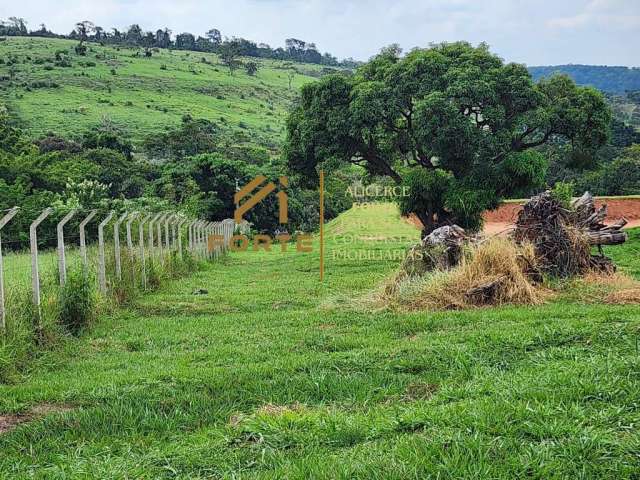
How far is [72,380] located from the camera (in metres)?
5.67

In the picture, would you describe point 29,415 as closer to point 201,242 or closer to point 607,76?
point 201,242

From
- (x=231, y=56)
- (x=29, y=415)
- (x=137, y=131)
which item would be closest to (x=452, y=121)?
(x=29, y=415)

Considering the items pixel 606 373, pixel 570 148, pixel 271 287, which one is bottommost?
pixel 271 287

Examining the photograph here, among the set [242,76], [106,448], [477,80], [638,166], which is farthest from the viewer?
[242,76]

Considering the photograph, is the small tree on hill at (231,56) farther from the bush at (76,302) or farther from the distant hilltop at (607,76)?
the bush at (76,302)

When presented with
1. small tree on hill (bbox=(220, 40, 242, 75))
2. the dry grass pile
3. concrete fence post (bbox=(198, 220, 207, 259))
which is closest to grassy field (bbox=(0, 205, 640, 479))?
the dry grass pile

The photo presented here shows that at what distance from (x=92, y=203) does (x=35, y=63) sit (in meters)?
65.2

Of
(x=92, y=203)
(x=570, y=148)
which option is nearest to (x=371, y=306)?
(x=570, y=148)

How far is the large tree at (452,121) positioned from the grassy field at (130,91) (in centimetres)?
4441

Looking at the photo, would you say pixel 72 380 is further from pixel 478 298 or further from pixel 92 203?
pixel 92 203

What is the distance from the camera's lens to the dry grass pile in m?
8.64

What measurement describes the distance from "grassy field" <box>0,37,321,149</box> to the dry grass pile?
5310 centimetres

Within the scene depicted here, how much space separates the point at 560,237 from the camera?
10.1m

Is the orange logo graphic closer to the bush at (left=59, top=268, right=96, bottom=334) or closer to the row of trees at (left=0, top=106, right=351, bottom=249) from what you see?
the row of trees at (left=0, top=106, right=351, bottom=249)
